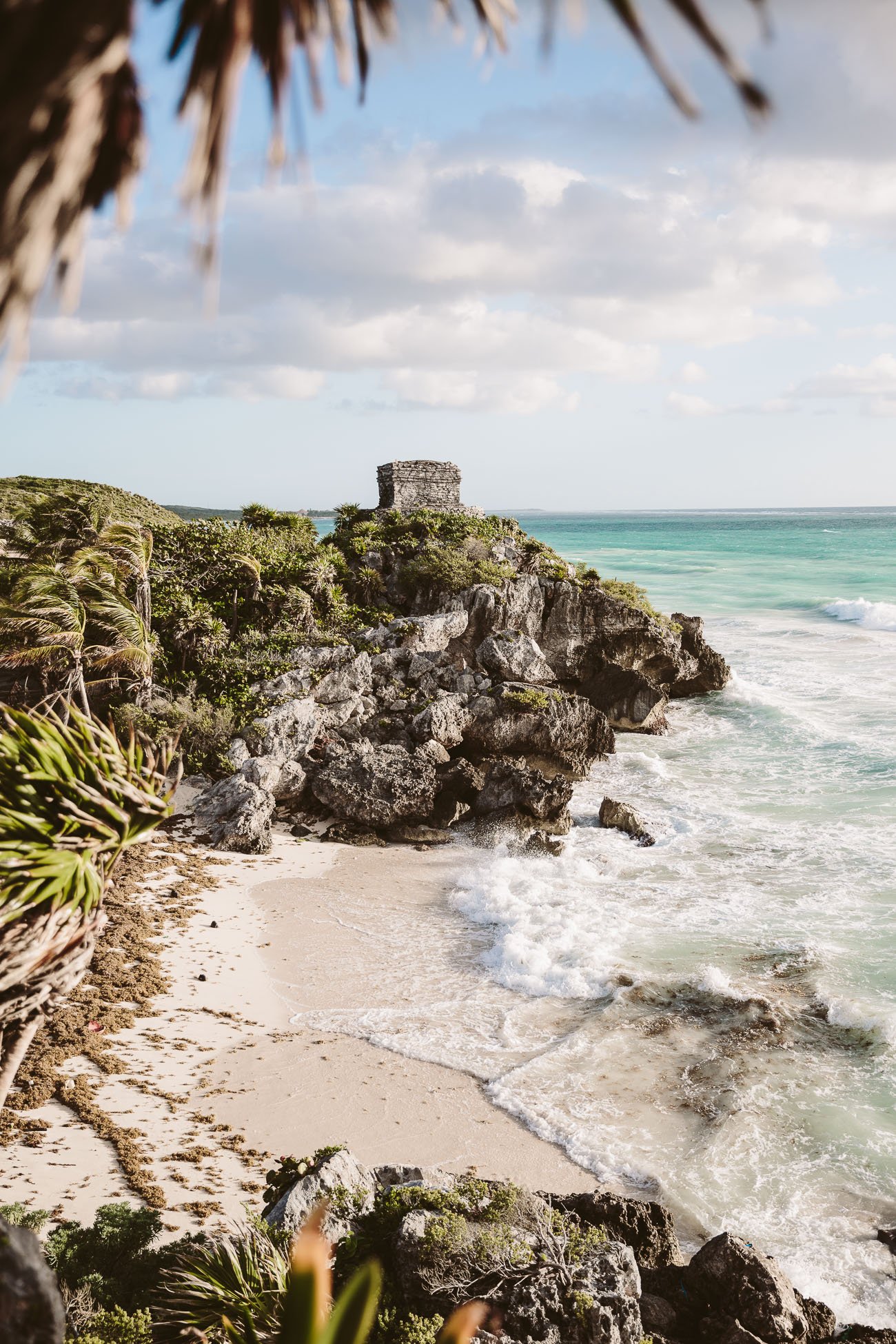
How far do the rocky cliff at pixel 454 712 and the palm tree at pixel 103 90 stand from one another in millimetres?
13386

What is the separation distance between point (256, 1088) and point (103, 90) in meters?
8.52

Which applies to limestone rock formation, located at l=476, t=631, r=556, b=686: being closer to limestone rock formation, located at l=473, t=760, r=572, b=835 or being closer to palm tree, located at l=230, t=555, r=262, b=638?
limestone rock formation, located at l=473, t=760, r=572, b=835

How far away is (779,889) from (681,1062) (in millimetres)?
4955

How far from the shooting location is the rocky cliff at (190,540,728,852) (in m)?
16.0

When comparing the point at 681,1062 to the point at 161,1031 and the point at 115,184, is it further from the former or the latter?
the point at 115,184

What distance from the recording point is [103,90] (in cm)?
205

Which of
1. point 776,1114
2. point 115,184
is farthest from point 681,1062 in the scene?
point 115,184

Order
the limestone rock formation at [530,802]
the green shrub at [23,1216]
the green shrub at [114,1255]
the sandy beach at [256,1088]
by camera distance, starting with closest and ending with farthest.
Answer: the green shrub at [114,1255] → the green shrub at [23,1216] → the sandy beach at [256,1088] → the limestone rock formation at [530,802]

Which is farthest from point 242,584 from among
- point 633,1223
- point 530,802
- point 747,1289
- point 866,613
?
point 866,613

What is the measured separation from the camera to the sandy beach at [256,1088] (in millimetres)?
7199

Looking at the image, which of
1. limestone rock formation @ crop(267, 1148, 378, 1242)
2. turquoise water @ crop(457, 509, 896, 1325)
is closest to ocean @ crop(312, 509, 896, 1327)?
turquoise water @ crop(457, 509, 896, 1325)

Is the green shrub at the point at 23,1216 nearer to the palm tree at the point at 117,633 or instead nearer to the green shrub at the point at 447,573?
the palm tree at the point at 117,633

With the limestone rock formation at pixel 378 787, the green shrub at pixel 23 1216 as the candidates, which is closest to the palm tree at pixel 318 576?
the limestone rock formation at pixel 378 787

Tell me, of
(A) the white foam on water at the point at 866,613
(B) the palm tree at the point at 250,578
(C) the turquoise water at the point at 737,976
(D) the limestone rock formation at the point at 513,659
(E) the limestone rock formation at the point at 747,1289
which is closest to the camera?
(E) the limestone rock formation at the point at 747,1289
